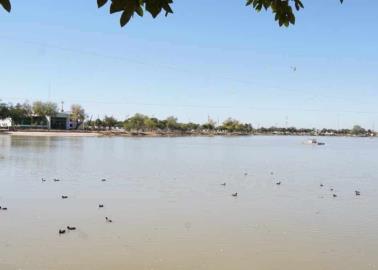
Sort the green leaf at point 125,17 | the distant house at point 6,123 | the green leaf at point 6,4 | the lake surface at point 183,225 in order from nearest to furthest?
the green leaf at point 6,4 < the green leaf at point 125,17 < the lake surface at point 183,225 < the distant house at point 6,123

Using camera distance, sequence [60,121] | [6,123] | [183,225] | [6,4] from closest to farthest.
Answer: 1. [6,4]
2. [183,225]
3. [6,123]
4. [60,121]

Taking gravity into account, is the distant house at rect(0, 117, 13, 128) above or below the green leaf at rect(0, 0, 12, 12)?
below

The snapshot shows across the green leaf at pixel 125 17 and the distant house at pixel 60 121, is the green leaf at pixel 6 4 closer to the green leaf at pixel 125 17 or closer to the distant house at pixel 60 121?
the green leaf at pixel 125 17

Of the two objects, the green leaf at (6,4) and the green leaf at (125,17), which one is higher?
the green leaf at (6,4)

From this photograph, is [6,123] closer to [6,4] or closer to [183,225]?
[183,225]

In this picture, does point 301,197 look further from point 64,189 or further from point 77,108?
point 77,108

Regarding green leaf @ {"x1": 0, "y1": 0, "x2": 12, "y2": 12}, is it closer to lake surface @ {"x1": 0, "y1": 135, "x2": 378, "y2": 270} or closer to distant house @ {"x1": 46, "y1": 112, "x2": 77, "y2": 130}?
lake surface @ {"x1": 0, "y1": 135, "x2": 378, "y2": 270}

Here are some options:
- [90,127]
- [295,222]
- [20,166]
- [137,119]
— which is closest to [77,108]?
[90,127]

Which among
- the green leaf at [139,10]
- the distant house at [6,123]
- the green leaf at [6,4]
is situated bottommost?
the distant house at [6,123]

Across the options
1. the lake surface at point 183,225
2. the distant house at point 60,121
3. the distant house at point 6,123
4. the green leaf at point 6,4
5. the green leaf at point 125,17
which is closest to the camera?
the green leaf at point 6,4

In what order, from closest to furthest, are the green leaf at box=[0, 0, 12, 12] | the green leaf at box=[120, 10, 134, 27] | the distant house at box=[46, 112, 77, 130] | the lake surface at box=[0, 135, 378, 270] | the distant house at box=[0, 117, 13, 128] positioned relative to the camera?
1. the green leaf at box=[0, 0, 12, 12]
2. the green leaf at box=[120, 10, 134, 27]
3. the lake surface at box=[0, 135, 378, 270]
4. the distant house at box=[0, 117, 13, 128]
5. the distant house at box=[46, 112, 77, 130]

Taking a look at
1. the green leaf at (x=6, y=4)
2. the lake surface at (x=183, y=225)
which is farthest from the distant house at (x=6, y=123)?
the green leaf at (x=6, y=4)

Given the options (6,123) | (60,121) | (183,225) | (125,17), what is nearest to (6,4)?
(125,17)

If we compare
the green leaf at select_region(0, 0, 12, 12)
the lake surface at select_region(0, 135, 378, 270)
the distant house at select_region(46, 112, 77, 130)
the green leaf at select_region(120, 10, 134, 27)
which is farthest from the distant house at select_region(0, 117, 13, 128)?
the green leaf at select_region(120, 10, 134, 27)
